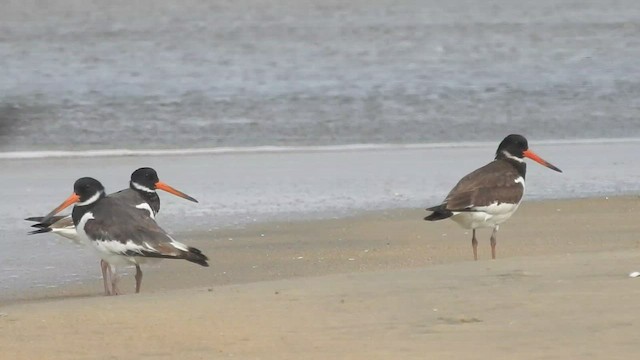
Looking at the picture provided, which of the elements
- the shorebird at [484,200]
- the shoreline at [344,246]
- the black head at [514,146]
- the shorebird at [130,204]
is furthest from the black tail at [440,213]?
the shorebird at [130,204]

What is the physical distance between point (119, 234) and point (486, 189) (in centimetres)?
235

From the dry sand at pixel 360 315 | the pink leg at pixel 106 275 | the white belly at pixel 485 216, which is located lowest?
the pink leg at pixel 106 275

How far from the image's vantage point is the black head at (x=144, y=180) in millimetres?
9062

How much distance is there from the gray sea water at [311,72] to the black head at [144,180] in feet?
19.5

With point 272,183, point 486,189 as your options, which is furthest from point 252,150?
point 486,189

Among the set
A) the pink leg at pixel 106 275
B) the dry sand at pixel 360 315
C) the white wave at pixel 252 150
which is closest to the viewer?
the dry sand at pixel 360 315

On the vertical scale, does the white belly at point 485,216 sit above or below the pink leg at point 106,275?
above

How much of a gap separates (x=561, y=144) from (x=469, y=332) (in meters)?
9.62

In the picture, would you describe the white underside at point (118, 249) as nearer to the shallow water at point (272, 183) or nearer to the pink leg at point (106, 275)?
the pink leg at point (106, 275)

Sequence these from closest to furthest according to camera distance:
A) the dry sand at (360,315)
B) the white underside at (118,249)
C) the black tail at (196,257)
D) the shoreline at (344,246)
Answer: the dry sand at (360,315), the black tail at (196,257), the white underside at (118,249), the shoreline at (344,246)

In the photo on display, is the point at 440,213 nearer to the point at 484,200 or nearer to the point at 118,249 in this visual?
the point at 484,200

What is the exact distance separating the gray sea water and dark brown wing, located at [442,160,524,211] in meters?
6.19

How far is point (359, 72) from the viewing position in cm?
2122

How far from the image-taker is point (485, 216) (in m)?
8.67
